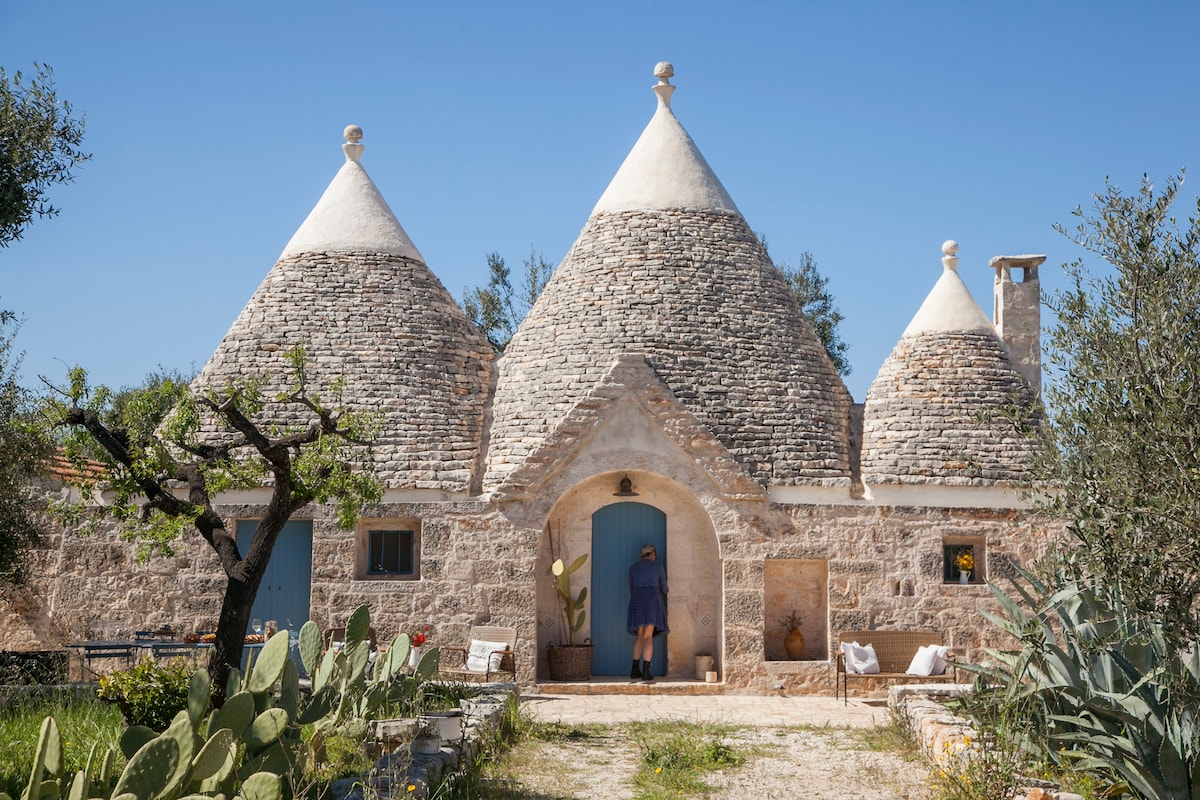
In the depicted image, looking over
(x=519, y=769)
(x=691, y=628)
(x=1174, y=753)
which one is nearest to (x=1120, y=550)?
(x=1174, y=753)

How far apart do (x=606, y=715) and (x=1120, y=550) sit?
6.45 meters

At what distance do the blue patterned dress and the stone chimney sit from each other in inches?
241

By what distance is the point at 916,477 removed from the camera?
48.7 ft

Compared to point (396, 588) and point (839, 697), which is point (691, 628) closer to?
point (839, 697)

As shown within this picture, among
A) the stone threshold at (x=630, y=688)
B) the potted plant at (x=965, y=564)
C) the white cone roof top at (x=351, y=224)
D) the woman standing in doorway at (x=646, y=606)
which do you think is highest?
the white cone roof top at (x=351, y=224)

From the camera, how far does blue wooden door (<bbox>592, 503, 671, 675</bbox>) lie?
15.1 metres

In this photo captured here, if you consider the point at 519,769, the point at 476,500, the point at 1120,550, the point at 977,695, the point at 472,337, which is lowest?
the point at 519,769

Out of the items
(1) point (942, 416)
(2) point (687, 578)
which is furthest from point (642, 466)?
(1) point (942, 416)

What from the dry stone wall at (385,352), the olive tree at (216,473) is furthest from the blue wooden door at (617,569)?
the olive tree at (216,473)

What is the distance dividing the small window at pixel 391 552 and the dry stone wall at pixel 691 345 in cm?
137

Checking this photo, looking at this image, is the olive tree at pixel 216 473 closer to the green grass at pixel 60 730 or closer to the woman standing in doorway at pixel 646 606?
the green grass at pixel 60 730

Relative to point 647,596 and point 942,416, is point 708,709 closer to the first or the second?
point 647,596

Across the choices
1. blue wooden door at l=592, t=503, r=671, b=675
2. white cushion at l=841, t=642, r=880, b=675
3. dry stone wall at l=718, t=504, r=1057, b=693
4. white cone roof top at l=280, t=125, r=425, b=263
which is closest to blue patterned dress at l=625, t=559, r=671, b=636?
blue wooden door at l=592, t=503, r=671, b=675

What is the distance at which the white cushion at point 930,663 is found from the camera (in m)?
13.1
